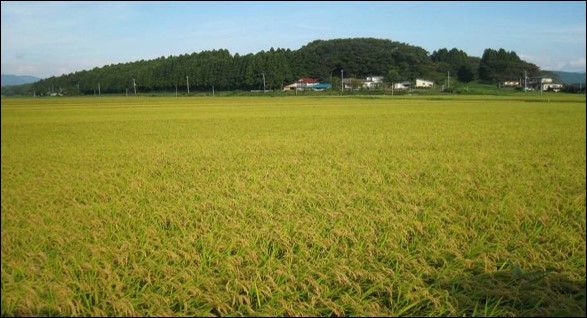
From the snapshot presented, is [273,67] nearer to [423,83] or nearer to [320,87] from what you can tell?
[320,87]

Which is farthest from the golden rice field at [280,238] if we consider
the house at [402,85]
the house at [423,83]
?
the house at [402,85]

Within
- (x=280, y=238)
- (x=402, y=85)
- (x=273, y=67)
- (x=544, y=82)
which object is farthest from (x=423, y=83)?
(x=280, y=238)

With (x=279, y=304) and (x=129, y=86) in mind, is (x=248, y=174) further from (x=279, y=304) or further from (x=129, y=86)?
(x=129, y=86)


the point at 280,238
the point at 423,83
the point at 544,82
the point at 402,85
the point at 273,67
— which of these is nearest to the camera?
the point at 280,238

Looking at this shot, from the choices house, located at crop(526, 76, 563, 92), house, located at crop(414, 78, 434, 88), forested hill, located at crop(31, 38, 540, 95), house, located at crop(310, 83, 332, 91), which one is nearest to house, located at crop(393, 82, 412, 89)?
house, located at crop(414, 78, 434, 88)

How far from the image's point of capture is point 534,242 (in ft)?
14.0

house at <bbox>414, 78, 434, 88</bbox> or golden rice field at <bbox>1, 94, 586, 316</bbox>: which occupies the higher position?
house at <bbox>414, 78, 434, 88</bbox>

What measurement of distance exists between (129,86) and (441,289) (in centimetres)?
1965

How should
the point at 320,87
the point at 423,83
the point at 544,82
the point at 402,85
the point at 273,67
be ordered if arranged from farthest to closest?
the point at 402,85, the point at 423,83, the point at 320,87, the point at 273,67, the point at 544,82

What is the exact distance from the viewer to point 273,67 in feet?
102

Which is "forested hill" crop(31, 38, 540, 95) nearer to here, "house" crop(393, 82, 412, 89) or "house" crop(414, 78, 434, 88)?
"house" crop(414, 78, 434, 88)

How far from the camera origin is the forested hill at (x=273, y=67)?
1081 cm

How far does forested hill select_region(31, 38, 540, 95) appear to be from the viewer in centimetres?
1081

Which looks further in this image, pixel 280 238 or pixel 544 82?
pixel 544 82
